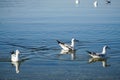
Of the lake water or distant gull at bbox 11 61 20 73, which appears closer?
the lake water

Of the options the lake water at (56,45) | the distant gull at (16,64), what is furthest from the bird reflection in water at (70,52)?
the distant gull at (16,64)

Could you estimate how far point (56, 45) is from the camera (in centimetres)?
3188

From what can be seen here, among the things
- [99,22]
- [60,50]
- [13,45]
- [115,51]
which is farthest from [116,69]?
[99,22]

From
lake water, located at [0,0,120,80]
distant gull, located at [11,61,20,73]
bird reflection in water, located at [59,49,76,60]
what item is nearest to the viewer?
lake water, located at [0,0,120,80]

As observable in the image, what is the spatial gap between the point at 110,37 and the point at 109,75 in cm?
1338

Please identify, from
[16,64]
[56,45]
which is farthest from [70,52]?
[16,64]

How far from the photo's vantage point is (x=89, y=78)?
21344 mm

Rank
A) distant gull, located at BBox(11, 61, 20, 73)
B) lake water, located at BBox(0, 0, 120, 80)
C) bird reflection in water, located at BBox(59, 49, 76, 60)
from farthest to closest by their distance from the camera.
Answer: bird reflection in water, located at BBox(59, 49, 76, 60) → distant gull, located at BBox(11, 61, 20, 73) → lake water, located at BBox(0, 0, 120, 80)

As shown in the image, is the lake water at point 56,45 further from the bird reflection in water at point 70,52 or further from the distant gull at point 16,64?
the bird reflection in water at point 70,52

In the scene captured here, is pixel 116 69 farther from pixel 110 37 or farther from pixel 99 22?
pixel 99 22

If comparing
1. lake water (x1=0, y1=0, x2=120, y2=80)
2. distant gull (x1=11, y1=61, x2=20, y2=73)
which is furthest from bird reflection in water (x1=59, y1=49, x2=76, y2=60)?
distant gull (x1=11, y1=61, x2=20, y2=73)

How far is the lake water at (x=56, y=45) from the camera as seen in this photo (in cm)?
2268

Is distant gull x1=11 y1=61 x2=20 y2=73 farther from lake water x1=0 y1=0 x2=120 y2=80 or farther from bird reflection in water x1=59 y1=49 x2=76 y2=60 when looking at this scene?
bird reflection in water x1=59 y1=49 x2=76 y2=60

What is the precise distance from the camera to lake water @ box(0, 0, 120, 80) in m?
22.7
